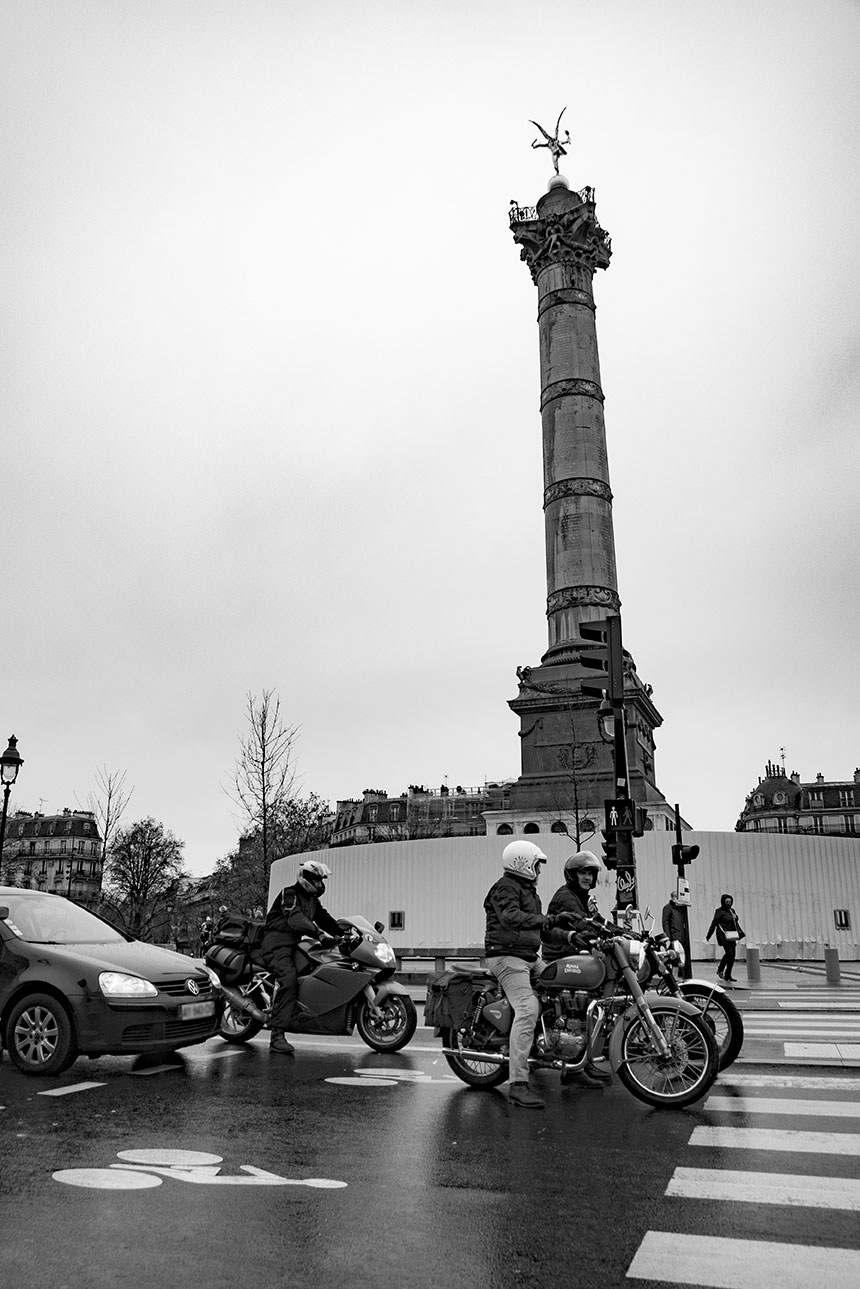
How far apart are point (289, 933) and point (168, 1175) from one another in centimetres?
464

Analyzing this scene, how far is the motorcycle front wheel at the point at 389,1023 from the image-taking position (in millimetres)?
9547

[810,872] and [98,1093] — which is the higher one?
[810,872]

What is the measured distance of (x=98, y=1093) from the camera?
7.32m

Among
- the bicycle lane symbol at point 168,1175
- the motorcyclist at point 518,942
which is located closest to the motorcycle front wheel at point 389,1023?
the motorcyclist at point 518,942

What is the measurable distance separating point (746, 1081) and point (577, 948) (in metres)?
1.71

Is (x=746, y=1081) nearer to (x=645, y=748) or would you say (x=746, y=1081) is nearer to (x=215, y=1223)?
(x=215, y=1223)

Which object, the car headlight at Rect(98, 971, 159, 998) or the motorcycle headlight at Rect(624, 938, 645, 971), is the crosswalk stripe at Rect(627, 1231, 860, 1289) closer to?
the motorcycle headlight at Rect(624, 938, 645, 971)

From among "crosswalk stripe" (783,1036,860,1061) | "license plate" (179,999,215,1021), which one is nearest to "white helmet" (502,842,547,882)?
"license plate" (179,999,215,1021)

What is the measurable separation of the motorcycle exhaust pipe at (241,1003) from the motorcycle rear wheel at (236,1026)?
0.12 metres

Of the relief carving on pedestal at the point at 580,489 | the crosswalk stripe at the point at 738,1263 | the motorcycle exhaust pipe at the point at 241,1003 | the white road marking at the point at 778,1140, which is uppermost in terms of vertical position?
the relief carving on pedestal at the point at 580,489

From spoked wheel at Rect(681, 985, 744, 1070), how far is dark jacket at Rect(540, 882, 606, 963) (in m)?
0.88

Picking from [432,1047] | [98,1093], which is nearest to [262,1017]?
[432,1047]

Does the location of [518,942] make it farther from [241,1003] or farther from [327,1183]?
[241,1003]

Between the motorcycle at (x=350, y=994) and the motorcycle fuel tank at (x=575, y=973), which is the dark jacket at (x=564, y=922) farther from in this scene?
the motorcycle at (x=350, y=994)
